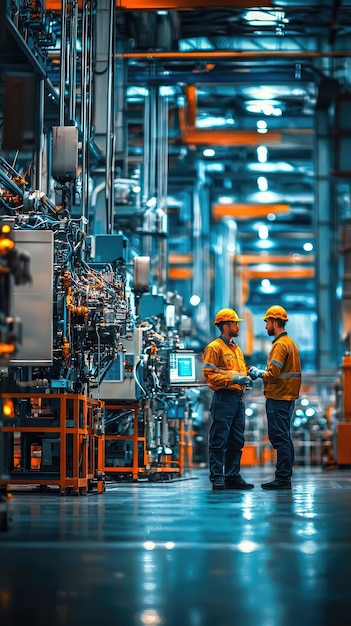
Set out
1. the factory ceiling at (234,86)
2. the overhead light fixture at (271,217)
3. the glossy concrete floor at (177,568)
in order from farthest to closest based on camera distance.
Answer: the overhead light fixture at (271,217), the factory ceiling at (234,86), the glossy concrete floor at (177,568)

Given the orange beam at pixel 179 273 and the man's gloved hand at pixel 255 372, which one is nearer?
the man's gloved hand at pixel 255 372

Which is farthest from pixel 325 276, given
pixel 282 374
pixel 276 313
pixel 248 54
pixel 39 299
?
pixel 39 299

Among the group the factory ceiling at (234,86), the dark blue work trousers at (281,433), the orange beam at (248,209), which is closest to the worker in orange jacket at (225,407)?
the dark blue work trousers at (281,433)

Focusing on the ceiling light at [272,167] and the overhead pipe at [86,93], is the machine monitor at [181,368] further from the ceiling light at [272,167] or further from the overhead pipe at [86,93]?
the ceiling light at [272,167]

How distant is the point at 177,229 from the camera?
3641 centimetres

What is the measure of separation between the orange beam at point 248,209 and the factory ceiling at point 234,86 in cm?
3

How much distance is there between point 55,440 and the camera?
11.2 meters

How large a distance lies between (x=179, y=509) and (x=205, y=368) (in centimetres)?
362

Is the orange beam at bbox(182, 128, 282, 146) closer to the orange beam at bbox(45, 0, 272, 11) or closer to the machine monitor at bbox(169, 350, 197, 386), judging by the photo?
the orange beam at bbox(45, 0, 272, 11)

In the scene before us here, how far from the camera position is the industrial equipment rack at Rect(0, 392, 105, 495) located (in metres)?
10.8

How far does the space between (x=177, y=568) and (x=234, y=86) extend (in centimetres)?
2319

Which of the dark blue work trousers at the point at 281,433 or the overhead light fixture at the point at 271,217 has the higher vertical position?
the overhead light fixture at the point at 271,217

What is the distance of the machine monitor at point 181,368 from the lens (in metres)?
15.8

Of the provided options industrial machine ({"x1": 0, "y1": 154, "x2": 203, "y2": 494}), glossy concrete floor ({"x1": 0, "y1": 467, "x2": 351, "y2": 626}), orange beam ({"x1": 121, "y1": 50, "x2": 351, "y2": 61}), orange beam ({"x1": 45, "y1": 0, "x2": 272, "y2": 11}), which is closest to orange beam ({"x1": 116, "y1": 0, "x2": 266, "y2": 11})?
orange beam ({"x1": 45, "y1": 0, "x2": 272, "y2": 11})
